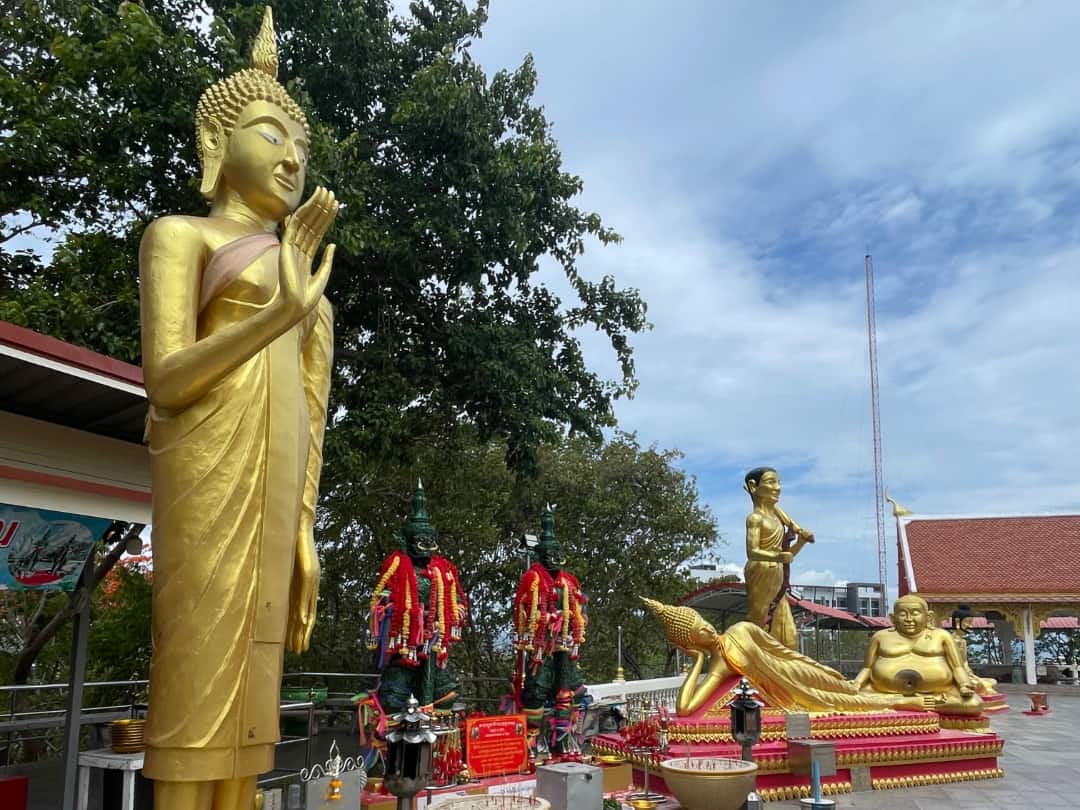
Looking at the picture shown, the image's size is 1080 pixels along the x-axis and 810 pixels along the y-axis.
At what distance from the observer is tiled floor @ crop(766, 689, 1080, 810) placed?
27.2 ft

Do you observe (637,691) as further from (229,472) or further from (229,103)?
(229,103)

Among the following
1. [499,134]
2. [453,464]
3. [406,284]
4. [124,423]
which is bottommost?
[124,423]

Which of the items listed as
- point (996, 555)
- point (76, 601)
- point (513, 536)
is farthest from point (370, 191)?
point (996, 555)

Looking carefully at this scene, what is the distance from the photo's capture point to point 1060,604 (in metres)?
20.5

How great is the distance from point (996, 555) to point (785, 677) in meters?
15.9

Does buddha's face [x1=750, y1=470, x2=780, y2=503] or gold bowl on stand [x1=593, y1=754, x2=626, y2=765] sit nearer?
gold bowl on stand [x1=593, y1=754, x2=626, y2=765]

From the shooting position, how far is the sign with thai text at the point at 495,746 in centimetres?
757

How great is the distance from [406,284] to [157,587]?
26.1 ft

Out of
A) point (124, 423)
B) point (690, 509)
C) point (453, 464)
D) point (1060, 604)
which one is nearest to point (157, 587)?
point (124, 423)

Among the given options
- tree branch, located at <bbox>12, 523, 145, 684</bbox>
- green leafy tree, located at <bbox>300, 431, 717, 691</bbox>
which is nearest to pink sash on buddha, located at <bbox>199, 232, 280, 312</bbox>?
tree branch, located at <bbox>12, 523, 145, 684</bbox>

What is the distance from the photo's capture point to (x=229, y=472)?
301cm

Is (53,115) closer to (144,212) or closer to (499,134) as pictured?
(144,212)

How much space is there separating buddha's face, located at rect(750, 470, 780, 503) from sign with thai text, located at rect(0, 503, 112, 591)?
7.97 m

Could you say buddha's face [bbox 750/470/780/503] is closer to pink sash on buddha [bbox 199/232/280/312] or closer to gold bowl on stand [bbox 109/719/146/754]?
gold bowl on stand [bbox 109/719/146/754]
